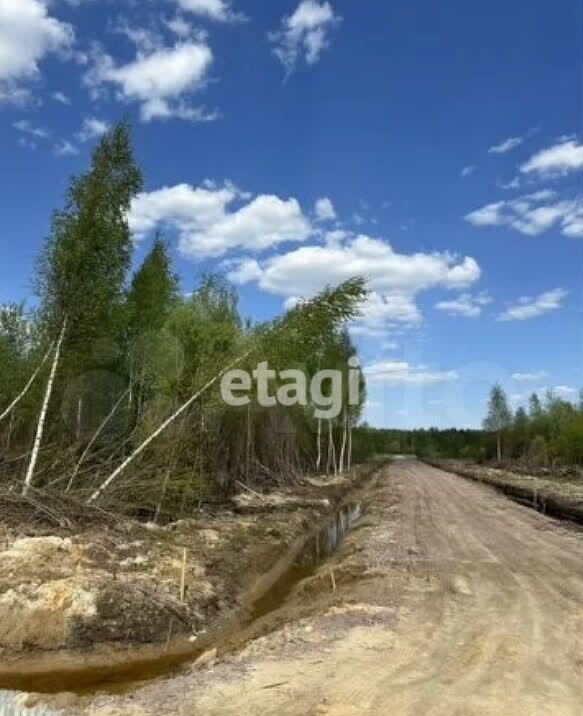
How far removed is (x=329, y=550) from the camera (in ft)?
60.1

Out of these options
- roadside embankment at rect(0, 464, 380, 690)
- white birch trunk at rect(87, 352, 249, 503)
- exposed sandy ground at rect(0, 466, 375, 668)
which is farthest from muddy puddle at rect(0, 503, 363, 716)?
white birch trunk at rect(87, 352, 249, 503)

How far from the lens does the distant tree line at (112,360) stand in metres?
16.0

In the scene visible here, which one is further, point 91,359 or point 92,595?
point 91,359

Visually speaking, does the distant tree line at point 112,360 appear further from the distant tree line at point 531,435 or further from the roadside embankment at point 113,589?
the distant tree line at point 531,435

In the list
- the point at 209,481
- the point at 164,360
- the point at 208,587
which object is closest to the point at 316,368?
the point at 209,481

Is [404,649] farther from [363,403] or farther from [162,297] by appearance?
[363,403]

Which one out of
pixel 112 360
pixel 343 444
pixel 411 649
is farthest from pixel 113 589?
pixel 343 444

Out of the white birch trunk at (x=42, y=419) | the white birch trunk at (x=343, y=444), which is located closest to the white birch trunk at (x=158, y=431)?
the white birch trunk at (x=42, y=419)

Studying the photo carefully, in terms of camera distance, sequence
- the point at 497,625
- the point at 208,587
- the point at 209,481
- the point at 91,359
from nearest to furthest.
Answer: the point at 497,625 < the point at 208,587 < the point at 91,359 < the point at 209,481

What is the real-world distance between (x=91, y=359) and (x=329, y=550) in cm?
830

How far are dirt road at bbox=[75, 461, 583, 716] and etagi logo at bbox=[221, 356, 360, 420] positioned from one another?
17.6 ft

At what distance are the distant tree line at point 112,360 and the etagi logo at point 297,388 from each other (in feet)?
1.13

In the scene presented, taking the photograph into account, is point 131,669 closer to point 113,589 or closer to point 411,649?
point 113,589

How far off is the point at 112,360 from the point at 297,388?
1313 cm
